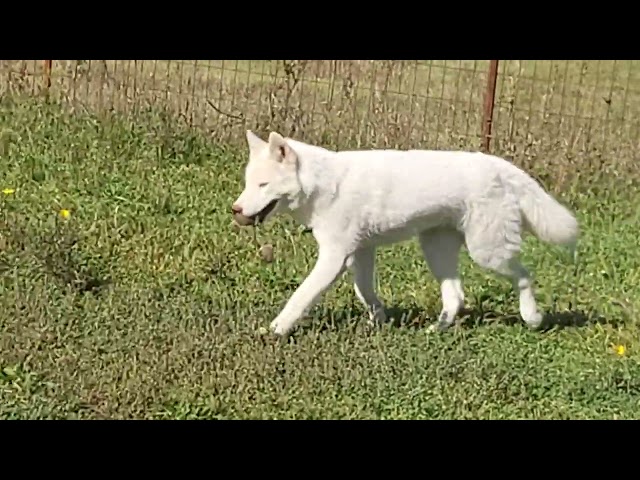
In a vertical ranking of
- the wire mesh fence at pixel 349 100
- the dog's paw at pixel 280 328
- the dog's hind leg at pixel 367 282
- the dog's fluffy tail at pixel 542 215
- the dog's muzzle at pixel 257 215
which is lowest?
the dog's paw at pixel 280 328

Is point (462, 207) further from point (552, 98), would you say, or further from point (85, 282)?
point (552, 98)

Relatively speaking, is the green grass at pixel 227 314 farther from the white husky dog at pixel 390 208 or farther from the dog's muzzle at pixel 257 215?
the dog's muzzle at pixel 257 215

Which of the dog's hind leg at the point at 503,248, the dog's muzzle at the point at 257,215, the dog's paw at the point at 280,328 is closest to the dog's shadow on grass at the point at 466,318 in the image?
the dog's hind leg at the point at 503,248

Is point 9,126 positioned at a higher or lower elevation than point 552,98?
lower

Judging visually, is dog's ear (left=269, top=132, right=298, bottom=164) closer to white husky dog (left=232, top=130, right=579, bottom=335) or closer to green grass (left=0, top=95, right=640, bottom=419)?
white husky dog (left=232, top=130, right=579, bottom=335)

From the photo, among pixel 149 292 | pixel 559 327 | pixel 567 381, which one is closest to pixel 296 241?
pixel 149 292

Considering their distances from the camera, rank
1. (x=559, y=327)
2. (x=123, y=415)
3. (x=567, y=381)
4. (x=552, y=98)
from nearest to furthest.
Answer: (x=123, y=415), (x=567, y=381), (x=559, y=327), (x=552, y=98)

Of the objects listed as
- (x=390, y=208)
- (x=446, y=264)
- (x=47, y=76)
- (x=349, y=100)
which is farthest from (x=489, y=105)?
(x=390, y=208)

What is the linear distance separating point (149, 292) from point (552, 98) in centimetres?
490

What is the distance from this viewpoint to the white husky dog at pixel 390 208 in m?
5.67

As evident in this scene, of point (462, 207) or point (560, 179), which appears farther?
point (560, 179)

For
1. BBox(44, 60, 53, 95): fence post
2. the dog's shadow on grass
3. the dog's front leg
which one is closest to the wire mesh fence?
BBox(44, 60, 53, 95): fence post

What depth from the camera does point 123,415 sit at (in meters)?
4.83

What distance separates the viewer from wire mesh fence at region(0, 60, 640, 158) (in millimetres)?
9352
